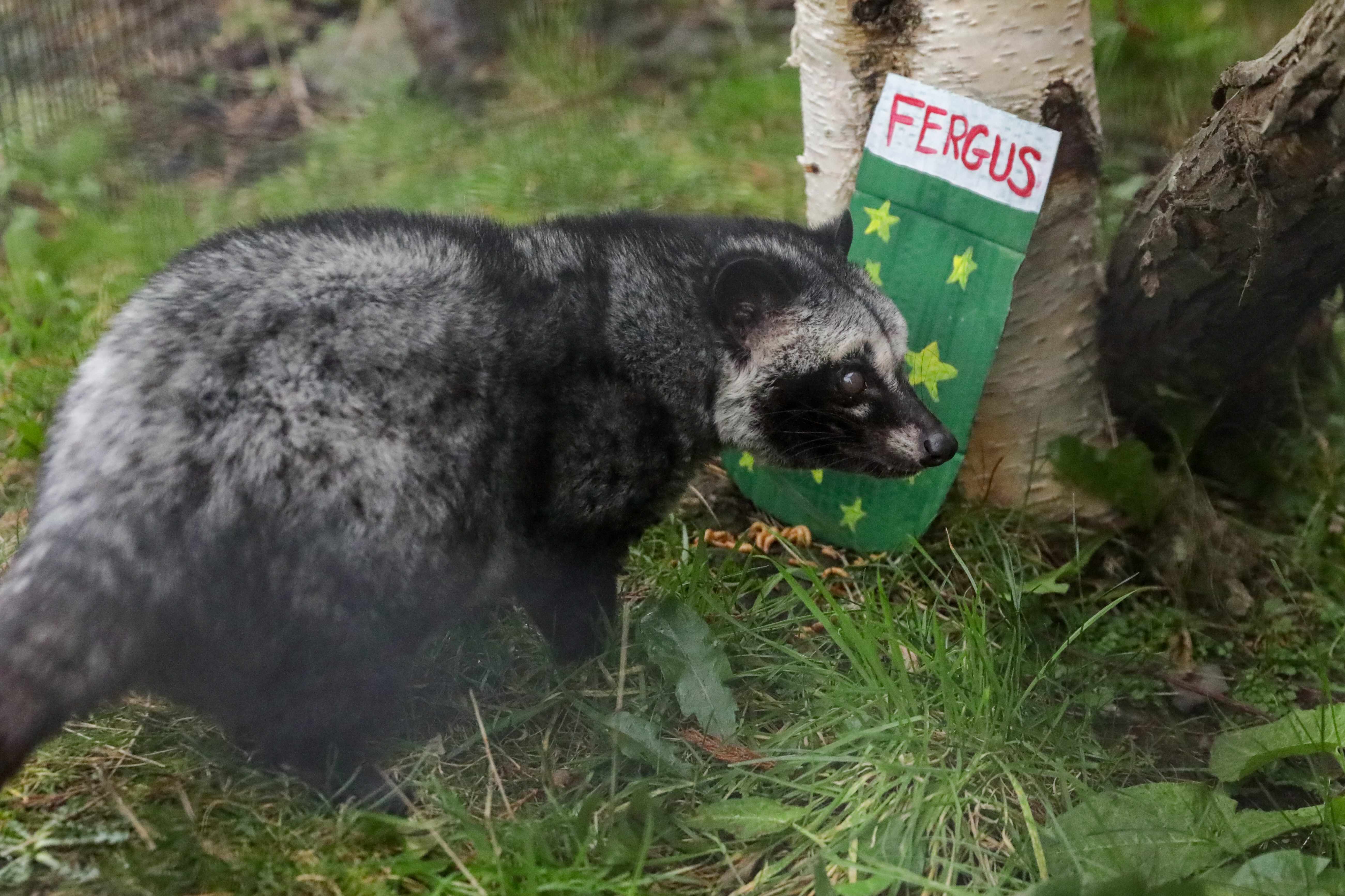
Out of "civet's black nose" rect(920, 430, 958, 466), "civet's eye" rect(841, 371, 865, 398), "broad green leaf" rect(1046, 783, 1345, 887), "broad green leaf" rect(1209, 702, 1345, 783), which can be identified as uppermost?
"civet's eye" rect(841, 371, 865, 398)

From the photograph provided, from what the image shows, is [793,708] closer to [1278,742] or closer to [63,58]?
[1278,742]

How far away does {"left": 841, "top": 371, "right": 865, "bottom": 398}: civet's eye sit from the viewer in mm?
3725

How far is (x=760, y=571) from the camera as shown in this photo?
4227 mm

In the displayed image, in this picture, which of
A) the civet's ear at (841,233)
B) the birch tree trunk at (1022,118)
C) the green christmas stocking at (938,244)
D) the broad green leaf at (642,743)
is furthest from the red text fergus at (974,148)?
the broad green leaf at (642,743)

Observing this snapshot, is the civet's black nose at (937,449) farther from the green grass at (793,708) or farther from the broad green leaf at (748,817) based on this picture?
the broad green leaf at (748,817)

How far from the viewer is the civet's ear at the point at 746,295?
3.54 metres

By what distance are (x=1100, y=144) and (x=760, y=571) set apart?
192 centimetres

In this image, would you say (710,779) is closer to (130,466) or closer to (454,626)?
(454,626)

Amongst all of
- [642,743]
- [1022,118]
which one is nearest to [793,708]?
[642,743]

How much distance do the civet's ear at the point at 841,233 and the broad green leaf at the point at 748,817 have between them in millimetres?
1820

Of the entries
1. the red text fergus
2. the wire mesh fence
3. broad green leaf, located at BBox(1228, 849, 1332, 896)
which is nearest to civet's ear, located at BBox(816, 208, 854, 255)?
the red text fergus

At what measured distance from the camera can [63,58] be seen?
660 centimetres

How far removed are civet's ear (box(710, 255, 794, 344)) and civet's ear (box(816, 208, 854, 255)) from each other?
43 centimetres

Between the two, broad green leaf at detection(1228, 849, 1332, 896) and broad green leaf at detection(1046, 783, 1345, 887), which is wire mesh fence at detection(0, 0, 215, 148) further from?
broad green leaf at detection(1228, 849, 1332, 896)
